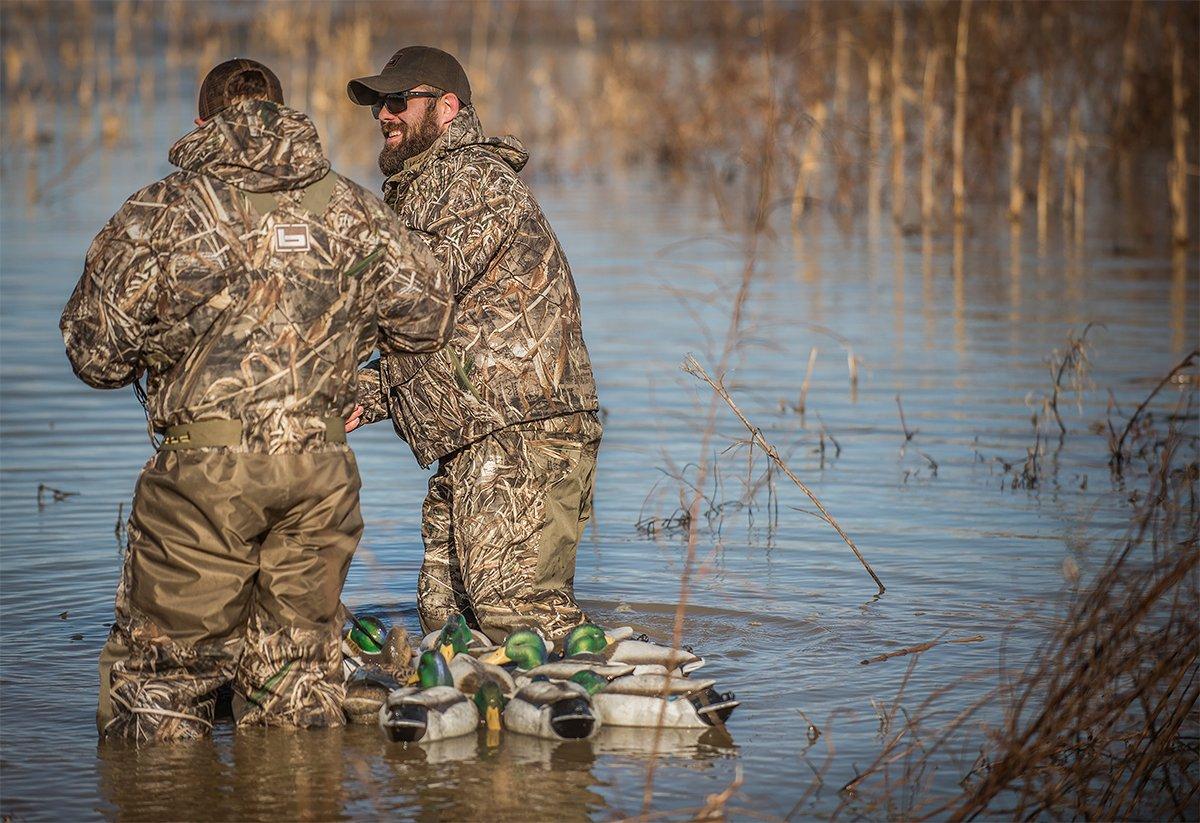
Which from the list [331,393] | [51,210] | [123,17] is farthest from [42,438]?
[123,17]

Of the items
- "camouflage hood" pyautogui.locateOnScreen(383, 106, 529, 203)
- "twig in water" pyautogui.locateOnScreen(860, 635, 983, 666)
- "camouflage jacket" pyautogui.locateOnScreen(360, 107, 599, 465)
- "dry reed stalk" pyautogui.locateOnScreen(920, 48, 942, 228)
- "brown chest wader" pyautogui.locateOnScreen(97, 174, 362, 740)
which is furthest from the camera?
"dry reed stalk" pyautogui.locateOnScreen(920, 48, 942, 228)

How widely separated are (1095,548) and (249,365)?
14.1ft

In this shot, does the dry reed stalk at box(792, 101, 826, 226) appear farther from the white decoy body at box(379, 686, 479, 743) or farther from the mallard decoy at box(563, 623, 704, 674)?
the white decoy body at box(379, 686, 479, 743)

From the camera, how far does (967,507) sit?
30.5ft

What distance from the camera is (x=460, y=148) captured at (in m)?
6.82

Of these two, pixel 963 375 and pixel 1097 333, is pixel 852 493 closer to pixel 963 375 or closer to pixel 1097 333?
pixel 963 375

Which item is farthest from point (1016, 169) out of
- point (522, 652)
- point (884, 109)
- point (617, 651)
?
point (522, 652)

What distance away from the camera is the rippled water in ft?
18.5

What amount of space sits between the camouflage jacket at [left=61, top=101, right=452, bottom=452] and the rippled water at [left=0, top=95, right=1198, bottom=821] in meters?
1.11

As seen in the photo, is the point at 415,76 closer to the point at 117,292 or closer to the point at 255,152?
the point at 255,152

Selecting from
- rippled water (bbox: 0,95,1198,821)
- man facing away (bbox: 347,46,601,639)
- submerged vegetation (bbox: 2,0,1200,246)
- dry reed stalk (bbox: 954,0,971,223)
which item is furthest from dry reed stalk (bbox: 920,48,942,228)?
man facing away (bbox: 347,46,601,639)

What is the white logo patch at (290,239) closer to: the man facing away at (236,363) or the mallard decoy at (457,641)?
the man facing away at (236,363)

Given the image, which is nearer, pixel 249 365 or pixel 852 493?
pixel 249 365

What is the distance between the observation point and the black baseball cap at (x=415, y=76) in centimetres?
676
